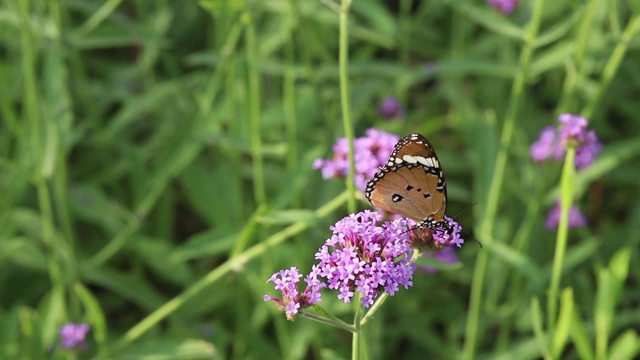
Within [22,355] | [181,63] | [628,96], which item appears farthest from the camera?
[181,63]

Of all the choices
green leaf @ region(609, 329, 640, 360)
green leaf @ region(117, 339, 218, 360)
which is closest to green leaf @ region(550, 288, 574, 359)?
green leaf @ region(609, 329, 640, 360)

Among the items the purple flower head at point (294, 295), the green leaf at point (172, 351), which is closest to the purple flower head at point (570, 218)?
the green leaf at point (172, 351)

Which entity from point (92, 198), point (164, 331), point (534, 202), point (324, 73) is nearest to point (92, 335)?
point (164, 331)

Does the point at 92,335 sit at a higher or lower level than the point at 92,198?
lower

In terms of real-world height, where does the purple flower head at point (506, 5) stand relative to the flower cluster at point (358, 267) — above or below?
above

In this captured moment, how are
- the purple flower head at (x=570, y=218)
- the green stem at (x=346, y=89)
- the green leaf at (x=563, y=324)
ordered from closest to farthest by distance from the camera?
the green stem at (x=346, y=89), the green leaf at (x=563, y=324), the purple flower head at (x=570, y=218)

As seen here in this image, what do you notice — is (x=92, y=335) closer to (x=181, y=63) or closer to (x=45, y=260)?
(x=45, y=260)

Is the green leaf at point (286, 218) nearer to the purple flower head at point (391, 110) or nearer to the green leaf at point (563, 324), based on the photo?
the green leaf at point (563, 324)

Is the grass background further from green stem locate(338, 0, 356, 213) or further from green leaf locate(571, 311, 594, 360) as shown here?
green stem locate(338, 0, 356, 213)
